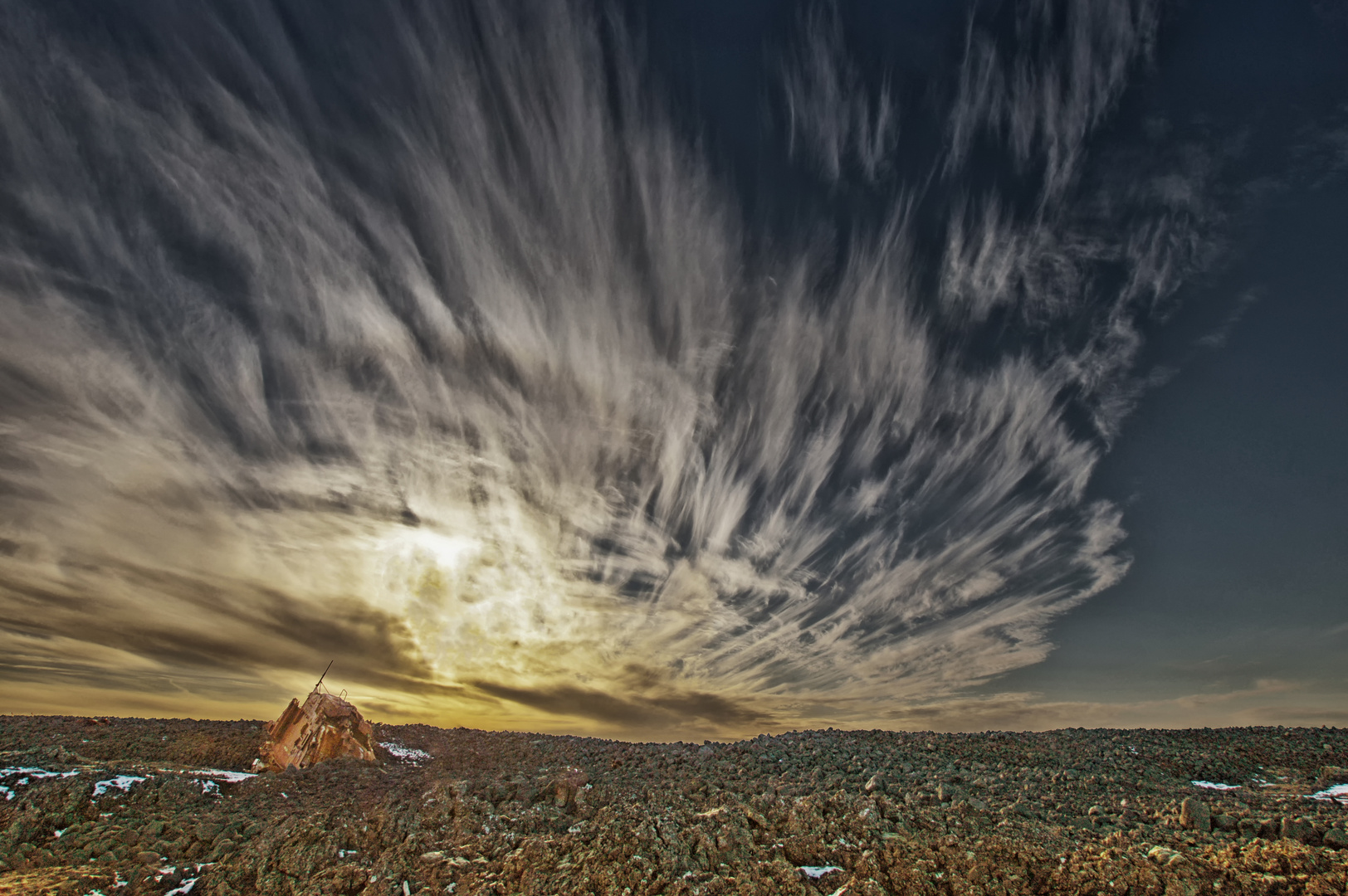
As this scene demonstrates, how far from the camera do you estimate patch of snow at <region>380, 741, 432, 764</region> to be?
2958cm

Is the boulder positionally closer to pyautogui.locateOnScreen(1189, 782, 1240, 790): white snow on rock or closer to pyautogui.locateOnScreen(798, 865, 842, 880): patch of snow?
pyautogui.locateOnScreen(1189, 782, 1240, 790): white snow on rock

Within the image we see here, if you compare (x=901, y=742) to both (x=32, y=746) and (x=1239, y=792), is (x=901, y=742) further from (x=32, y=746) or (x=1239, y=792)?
(x=32, y=746)

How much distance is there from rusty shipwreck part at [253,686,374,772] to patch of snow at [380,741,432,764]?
1.57m

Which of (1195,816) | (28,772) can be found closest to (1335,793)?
(1195,816)

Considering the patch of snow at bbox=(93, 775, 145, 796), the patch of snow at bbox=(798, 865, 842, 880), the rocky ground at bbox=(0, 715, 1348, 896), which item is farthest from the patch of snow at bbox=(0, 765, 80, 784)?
the patch of snow at bbox=(798, 865, 842, 880)

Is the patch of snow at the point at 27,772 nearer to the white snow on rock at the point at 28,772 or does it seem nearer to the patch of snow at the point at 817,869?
the white snow on rock at the point at 28,772

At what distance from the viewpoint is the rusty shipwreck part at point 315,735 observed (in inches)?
1038

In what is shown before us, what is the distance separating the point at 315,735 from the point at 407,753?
5696 millimetres

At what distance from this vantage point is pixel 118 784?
17.8m

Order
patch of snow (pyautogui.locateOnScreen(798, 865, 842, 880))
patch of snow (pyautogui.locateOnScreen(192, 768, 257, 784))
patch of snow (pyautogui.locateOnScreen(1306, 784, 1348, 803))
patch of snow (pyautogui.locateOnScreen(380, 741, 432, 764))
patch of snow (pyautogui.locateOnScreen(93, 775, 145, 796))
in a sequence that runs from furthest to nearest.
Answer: patch of snow (pyautogui.locateOnScreen(380, 741, 432, 764)), patch of snow (pyautogui.locateOnScreen(192, 768, 257, 784)), patch of snow (pyautogui.locateOnScreen(93, 775, 145, 796)), patch of snow (pyautogui.locateOnScreen(1306, 784, 1348, 803)), patch of snow (pyautogui.locateOnScreen(798, 865, 842, 880))

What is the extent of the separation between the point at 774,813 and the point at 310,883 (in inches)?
490

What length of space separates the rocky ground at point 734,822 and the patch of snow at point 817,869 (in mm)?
57

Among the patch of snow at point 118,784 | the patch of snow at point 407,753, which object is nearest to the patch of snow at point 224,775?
the patch of snow at point 118,784

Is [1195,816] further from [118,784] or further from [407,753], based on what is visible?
[407,753]
